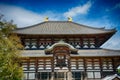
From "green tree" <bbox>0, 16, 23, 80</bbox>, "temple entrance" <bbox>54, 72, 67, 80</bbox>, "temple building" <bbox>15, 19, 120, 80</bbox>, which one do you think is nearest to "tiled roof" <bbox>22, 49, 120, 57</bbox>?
"temple building" <bbox>15, 19, 120, 80</bbox>

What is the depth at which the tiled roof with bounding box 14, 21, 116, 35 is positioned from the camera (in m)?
31.8

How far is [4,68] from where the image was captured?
19.1m

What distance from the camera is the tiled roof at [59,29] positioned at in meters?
31.8

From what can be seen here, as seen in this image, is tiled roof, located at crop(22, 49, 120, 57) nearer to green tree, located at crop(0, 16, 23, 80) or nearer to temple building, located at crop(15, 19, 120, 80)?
temple building, located at crop(15, 19, 120, 80)

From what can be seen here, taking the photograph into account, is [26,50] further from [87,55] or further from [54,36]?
[87,55]

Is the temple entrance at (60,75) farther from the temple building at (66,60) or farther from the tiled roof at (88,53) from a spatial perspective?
the tiled roof at (88,53)

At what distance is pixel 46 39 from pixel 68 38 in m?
3.69

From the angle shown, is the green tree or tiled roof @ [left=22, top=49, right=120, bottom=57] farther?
tiled roof @ [left=22, top=49, right=120, bottom=57]

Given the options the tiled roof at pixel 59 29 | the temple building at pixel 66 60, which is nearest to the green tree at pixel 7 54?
the temple building at pixel 66 60

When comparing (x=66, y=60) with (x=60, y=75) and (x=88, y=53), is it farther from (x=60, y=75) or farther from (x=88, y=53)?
(x=88, y=53)

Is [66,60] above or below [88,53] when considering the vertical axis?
below

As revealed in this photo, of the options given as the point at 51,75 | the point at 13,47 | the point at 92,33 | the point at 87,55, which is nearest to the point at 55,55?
the point at 51,75

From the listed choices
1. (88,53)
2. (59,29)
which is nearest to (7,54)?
(88,53)

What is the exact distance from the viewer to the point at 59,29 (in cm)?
3388
